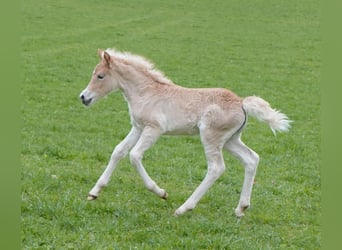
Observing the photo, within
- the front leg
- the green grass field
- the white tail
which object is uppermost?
the white tail

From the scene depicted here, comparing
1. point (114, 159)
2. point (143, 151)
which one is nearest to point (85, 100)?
point (114, 159)

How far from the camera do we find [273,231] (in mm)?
5559

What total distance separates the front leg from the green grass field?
0.45 feet

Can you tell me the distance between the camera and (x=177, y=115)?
20.3 feet

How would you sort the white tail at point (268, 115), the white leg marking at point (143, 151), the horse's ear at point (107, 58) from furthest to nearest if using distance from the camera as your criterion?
1. the horse's ear at point (107, 58)
2. the white leg marking at point (143, 151)
3. the white tail at point (268, 115)

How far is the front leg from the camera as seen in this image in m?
6.20

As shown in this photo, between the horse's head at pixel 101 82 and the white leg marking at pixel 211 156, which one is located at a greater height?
the horse's head at pixel 101 82

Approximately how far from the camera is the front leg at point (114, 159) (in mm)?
6199

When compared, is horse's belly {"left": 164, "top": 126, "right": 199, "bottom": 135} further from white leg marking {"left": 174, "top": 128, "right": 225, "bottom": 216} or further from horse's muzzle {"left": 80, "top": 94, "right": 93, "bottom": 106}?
horse's muzzle {"left": 80, "top": 94, "right": 93, "bottom": 106}

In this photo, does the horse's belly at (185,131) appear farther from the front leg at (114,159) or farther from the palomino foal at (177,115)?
the front leg at (114,159)

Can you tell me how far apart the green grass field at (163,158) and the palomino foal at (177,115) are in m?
0.40

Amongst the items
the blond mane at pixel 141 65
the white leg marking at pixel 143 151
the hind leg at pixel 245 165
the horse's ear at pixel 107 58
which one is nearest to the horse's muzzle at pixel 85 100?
the horse's ear at pixel 107 58

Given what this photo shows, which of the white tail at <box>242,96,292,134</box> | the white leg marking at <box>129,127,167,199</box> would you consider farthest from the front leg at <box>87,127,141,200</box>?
the white tail at <box>242,96,292,134</box>

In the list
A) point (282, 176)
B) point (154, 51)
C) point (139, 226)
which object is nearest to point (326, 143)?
point (139, 226)
